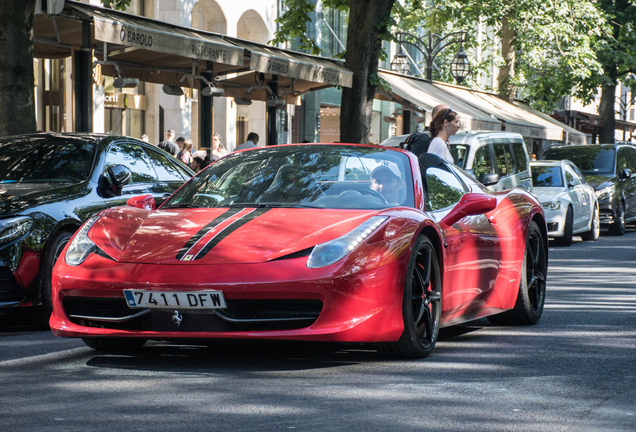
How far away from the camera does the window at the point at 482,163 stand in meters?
14.0

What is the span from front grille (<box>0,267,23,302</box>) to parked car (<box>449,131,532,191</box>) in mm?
7984

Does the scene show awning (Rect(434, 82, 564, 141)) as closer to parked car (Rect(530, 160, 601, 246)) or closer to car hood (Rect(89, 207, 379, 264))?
parked car (Rect(530, 160, 601, 246))

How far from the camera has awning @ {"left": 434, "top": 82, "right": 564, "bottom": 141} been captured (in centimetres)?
2812

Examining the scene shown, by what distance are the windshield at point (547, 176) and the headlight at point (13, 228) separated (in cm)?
1193

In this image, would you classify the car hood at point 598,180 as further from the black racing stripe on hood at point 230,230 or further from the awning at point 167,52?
the black racing stripe on hood at point 230,230

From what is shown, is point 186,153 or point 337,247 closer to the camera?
point 337,247

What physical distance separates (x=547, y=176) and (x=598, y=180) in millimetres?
3242

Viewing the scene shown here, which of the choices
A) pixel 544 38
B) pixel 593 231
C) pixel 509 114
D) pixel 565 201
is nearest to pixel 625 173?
pixel 593 231

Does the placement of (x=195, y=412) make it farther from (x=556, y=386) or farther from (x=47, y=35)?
(x=47, y=35)

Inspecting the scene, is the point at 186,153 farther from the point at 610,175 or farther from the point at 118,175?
the point at 118,175

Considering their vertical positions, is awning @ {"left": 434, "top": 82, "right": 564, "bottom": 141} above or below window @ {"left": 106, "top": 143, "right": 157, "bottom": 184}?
above

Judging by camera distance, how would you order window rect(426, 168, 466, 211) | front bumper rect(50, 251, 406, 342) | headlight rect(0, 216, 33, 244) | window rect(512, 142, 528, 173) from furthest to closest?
window rect(512, 142, 528, 173) → headlight rect(0, 216, 33, 244) → window rect(426, 168, 466, 211) → front bumper rect(50, 251, 406, 342)

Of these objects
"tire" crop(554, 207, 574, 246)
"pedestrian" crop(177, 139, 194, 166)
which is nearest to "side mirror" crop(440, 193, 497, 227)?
"tire" crop(554, 207, 574, 246)

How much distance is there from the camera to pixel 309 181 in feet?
19.7
